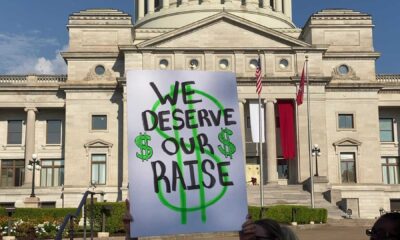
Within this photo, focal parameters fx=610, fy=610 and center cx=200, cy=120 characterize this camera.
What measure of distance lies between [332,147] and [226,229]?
4781 cm

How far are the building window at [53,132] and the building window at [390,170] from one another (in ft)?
98.8

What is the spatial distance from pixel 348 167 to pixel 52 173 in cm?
2638

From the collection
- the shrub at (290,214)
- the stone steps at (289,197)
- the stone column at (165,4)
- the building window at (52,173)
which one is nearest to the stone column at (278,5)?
the stone column at (165,4)

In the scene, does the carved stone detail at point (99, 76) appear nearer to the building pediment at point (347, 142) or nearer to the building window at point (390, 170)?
the building pediment at point (347, 142)

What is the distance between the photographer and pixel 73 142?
52625 millimetres

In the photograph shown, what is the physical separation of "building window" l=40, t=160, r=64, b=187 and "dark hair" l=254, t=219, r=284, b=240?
52.5 meters

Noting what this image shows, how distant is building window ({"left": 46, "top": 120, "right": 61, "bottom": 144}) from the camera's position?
5603 cm

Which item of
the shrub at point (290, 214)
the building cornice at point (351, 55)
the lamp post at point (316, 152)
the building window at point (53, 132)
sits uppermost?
the building cornice at point (351, 55)

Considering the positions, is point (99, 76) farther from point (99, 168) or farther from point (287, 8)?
point (287, 8)

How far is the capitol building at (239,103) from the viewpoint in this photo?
51.4 metres

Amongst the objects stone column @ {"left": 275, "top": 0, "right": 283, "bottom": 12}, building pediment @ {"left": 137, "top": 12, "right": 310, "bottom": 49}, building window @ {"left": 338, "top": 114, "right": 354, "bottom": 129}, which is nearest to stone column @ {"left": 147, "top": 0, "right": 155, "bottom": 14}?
stone column @ {"left": 275, "top": 0, "right": 283, "bottom": 12}

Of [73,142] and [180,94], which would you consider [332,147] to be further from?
[180,94]

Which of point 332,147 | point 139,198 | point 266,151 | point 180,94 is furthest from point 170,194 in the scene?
point 332,147

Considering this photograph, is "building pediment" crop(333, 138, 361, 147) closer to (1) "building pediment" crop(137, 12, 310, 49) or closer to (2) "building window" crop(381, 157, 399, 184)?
(2) "building window" crop(381, 157, 399, 184)
